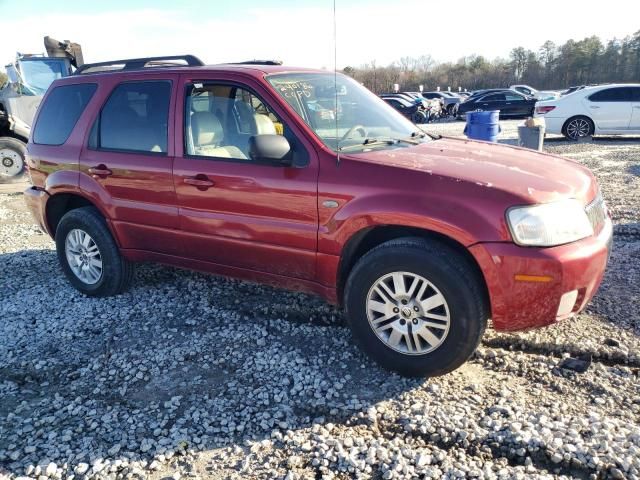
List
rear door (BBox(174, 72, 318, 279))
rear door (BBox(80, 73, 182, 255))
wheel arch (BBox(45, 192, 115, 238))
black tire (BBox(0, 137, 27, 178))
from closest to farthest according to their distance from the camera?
rear door (BBox(174, 72, 318, 279)) → rear door (BBox(80, 73, 182, 255)) → wheel arch (BBox(45, 192, 115, 238)) → black tire (BBox(0, 137, 27, 178))

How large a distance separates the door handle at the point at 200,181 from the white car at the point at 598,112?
1398 centimetres

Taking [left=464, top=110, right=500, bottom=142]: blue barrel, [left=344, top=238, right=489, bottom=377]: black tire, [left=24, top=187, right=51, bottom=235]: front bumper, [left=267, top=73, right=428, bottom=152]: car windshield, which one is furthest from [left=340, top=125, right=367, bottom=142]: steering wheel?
[left=464, top=110, right=500, bottom=142]: blue barrel

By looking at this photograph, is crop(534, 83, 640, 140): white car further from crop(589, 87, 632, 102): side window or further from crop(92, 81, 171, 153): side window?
crop(92, 81, 171, 153): side window

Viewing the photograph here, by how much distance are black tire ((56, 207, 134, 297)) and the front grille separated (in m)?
3.75

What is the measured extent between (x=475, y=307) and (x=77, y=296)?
3735mm

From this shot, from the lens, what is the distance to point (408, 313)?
3203 millimetres

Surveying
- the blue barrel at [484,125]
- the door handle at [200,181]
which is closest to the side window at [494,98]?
the blue barrel at [484,125]

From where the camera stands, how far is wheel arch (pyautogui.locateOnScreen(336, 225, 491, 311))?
3.08m

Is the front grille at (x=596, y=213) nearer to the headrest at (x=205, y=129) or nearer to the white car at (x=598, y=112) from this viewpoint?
the headrest at (x=205, y=129)

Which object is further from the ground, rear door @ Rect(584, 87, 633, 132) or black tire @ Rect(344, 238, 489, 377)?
rear door @ Rect(584, 87, 633, 132)

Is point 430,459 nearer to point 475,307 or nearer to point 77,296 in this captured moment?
point 475,307

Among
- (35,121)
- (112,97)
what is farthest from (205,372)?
(35,121)

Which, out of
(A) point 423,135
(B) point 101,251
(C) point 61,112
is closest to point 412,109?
(A) point 423,135

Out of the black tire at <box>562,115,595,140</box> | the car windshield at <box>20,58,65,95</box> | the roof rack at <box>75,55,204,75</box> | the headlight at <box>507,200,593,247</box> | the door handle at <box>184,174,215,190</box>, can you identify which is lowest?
the black tire at <box>562,115,595,140</box>
